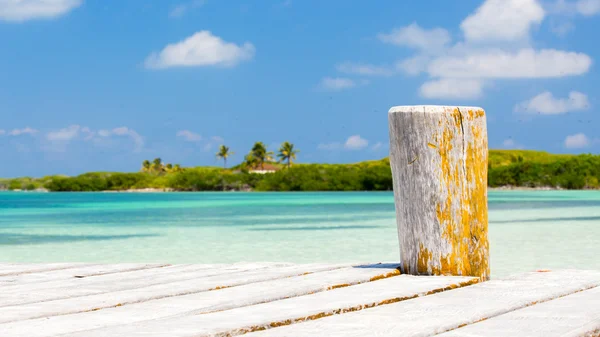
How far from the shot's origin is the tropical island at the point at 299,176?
84.4 m

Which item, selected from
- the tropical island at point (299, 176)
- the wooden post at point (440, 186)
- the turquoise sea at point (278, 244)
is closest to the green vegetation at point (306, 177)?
the tropical island at point (299, 176)

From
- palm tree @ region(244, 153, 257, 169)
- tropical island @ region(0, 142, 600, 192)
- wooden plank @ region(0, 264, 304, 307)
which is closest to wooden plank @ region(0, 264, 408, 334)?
wooden plank @ region(0, 264, 304, 307)

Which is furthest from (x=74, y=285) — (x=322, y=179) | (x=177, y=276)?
Result: (x=322, y=179)

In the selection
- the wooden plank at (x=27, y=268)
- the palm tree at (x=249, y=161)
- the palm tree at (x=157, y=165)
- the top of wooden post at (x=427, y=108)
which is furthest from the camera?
the palm tree at (x=157, y=165)

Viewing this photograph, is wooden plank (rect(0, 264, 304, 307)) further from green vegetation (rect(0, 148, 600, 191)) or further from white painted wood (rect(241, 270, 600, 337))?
green vegetation (rect(0, 148, 600, 191))

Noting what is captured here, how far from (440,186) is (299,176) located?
92.8 meters

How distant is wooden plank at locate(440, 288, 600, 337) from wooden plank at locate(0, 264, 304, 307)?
1368 mm

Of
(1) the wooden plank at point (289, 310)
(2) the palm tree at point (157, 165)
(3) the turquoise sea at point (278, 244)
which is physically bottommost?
(3) the turquoise sea at point (278, 244)

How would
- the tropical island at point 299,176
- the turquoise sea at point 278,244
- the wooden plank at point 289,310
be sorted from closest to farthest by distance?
the wooden plank at point 289,310 < the turquoise sea at point 278,244 < the tropical island at point 299,176

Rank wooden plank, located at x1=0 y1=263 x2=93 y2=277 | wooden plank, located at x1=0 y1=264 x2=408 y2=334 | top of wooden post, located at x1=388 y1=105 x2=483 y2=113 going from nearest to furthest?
wooden plank, located at x1=0 y1=264 x2=408 y2=334, top of wooden post, located at x1=388 y1=105 x2=483 y2=113, wooden plank, located at x1=0 y1=263 x2=93 y2=277

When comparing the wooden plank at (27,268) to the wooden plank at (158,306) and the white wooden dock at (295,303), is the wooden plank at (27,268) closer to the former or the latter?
the white wooden dock at (295,303)

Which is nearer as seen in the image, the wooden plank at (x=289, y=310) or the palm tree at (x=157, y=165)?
the wooden plank at (x=289, y=310)

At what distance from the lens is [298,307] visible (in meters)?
2.81

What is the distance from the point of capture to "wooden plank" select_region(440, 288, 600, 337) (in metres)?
2.36
